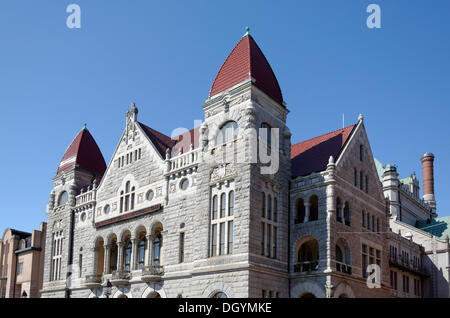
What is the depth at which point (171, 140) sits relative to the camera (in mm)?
47688

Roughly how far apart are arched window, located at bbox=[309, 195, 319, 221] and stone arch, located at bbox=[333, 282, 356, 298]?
517 centimetres

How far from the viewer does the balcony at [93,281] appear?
1737 inches

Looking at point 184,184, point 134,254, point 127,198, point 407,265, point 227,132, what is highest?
point 227,132

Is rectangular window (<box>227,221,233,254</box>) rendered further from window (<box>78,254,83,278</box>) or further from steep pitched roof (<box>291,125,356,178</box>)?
window (<box>78,254,83,278</box>)

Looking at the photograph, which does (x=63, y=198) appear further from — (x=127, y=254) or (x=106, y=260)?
(x=127, y=254)

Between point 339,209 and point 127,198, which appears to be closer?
point 339,209

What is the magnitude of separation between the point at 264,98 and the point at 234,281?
12.8 metres

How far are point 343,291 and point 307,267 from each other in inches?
109

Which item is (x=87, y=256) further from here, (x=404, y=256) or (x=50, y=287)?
(x=404, y=256)

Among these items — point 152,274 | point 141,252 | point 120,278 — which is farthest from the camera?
point 141,252

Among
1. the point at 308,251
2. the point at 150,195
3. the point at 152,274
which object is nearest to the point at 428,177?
the point at 308,251

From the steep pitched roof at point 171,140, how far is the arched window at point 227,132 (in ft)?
18.1
